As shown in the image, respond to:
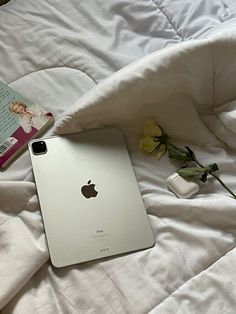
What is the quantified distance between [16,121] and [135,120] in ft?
0.81

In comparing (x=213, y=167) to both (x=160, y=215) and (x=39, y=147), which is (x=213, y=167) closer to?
(x=160, y=215)

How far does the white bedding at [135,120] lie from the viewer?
78 cm

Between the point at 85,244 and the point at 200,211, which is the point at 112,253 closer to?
the point at 85,244

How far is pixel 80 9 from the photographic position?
1124 millimetres

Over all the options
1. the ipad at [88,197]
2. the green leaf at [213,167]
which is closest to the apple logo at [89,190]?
the ipad at [88,197]

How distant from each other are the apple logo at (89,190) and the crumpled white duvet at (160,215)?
9 centimetres

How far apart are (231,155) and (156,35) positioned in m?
0.36

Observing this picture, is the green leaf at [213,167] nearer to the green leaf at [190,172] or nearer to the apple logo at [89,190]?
the green leaf at [190,172]

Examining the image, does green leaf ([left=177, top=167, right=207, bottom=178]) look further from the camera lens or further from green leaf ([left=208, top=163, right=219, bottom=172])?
the camera lens

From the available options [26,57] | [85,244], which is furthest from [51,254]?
[26,57]

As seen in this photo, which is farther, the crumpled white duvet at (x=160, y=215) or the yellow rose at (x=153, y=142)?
the yellow rose at (x=153, y=142)

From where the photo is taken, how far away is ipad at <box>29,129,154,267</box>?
83 cm

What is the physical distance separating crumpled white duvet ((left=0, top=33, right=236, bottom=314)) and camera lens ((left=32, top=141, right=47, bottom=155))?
4 centimetres

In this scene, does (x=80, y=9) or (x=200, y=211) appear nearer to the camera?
(x=200, y=211)
